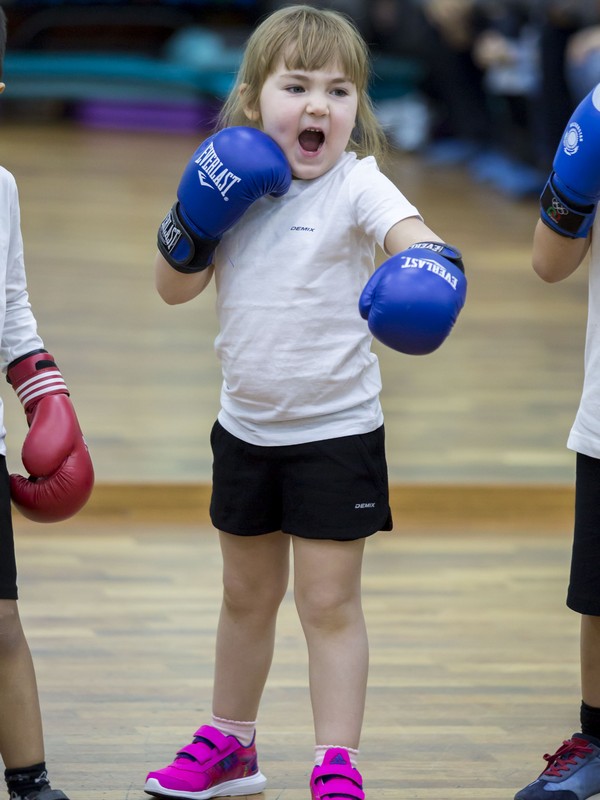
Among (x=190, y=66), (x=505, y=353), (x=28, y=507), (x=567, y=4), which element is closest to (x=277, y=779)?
(x=28, y=507)

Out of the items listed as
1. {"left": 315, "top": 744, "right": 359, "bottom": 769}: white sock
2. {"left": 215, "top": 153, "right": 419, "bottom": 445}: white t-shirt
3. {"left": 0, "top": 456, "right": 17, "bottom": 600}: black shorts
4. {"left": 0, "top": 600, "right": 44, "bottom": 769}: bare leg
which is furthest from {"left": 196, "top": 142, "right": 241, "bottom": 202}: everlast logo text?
{"left": 315, "top": 744, "right": 359, "bottom": 769}: white sock

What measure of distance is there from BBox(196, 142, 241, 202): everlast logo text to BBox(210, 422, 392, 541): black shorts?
363 millimetres

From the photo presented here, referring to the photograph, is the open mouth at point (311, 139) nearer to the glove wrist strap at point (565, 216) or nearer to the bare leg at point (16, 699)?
the glove wrist strap at point (565, 216)

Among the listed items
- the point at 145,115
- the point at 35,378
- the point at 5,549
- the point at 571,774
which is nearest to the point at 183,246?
the point at 35,378

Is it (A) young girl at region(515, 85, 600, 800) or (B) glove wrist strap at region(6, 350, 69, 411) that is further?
(B) glove wrist strap at region(6, 350, 69, 411)

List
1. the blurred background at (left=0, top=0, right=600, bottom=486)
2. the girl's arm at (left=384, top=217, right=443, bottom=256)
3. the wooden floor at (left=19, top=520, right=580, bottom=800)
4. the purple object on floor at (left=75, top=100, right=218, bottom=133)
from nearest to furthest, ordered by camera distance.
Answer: the girl's arm at (left=384, top=217, right=443, bottom=256) < the wooden floor at (left=19, top=520, right=580, bottom=800) < the blurred background at (left=0, top=0, right=600, bottom=486) < the purple object on floor at (left=75, top=100, right=218, bottom=133)

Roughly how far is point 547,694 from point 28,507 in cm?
102

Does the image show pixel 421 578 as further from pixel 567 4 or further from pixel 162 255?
pixel 567 4

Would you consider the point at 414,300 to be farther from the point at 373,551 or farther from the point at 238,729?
the point at 373,551

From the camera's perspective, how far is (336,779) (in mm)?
1829

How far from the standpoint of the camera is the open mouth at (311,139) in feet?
6.19

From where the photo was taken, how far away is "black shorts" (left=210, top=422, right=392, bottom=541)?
1.88 metres

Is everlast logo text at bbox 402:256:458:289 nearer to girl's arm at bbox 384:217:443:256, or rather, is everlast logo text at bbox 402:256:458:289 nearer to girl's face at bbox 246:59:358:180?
girl's arm at bbox 384:217:443:256

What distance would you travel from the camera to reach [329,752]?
1.85 meters
